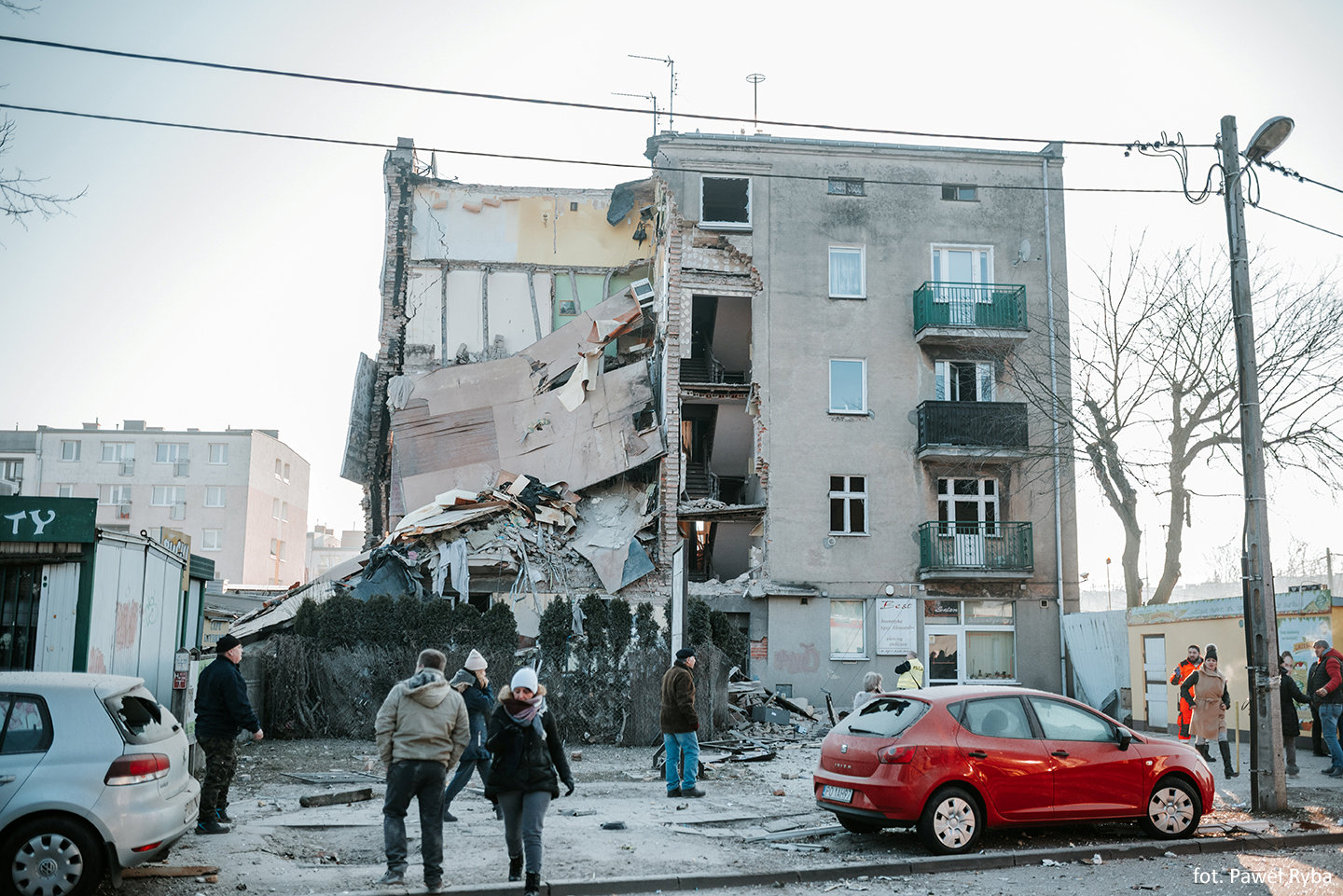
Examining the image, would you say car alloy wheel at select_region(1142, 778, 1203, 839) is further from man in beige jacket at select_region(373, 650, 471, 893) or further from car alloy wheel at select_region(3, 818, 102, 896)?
car alloy wheel at select_region(3, 818, 102, 896)

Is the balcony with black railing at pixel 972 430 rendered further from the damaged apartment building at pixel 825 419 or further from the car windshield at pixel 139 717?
the car windshield at pixel 139 717

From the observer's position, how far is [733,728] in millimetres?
20062

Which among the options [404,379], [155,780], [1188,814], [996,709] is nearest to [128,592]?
[155,780]

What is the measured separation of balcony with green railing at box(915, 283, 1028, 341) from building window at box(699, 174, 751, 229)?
5216 mm

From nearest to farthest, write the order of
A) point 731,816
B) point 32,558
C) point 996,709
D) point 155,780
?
1. point 155,780
2. point 996,709
3. point 32,558
4. point 731,816

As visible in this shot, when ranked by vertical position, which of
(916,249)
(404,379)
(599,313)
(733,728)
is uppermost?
(916,249)

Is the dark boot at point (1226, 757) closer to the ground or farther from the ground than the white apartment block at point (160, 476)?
closer to the ground

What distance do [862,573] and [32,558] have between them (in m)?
20.4

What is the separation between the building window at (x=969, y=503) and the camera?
2789cm

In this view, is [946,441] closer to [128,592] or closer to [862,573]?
[862,573]

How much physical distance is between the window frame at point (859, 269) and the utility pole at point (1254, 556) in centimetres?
1588

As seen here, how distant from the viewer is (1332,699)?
46.4ft

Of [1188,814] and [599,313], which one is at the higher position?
[599,313]

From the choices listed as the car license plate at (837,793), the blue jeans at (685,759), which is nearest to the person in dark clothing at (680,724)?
the blue jeans at (685,759)
